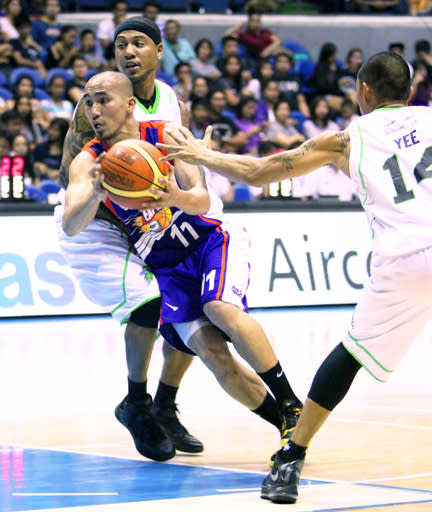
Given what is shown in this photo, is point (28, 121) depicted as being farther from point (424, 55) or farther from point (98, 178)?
point (98, 178)

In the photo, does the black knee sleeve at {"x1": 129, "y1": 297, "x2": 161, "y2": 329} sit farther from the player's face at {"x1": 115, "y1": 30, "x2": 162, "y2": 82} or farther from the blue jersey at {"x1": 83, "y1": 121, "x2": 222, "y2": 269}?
the player's face at {"x1": 115, "y1": 30, "x2": 162, "y2": 82}

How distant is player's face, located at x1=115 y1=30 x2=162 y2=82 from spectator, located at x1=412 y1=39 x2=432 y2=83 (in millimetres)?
12429

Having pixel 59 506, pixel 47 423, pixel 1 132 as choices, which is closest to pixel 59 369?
pixel 47 423

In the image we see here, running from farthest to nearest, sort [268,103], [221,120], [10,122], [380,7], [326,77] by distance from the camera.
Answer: [380,7]
[326,77]
[268,103]
[221,120]
[10,122]

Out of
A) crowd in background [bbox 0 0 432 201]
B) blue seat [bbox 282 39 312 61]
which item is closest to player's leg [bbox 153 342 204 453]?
crowd in background [bbox 0 0 432 201]

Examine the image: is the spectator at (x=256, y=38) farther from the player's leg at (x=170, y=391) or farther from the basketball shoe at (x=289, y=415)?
the basketball shoe at (x=289, y=415)

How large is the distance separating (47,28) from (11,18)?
1.88 feet

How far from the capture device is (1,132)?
12.2 m

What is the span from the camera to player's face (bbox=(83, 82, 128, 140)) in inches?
190

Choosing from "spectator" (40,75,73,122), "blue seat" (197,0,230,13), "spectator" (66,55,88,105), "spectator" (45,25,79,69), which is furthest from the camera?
"blue seat" (197,0,230,13)

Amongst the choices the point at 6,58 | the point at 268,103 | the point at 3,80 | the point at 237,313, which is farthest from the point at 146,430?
the point at 268,103

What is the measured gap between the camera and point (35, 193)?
11.7 meters

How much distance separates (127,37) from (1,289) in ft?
18.2

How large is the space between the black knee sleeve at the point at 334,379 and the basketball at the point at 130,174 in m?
0.99
